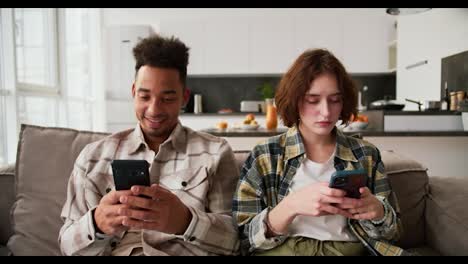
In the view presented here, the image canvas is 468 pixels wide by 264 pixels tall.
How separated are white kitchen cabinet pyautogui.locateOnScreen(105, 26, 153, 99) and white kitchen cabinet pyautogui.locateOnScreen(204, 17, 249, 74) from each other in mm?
857

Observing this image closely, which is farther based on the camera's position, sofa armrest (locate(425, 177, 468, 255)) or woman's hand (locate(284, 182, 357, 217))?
sofa armrest (locate(425, 177, 468, 255))

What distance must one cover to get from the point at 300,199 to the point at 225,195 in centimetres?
29

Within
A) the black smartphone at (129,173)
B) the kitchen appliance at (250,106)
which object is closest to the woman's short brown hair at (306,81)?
the black smartphone at (129,173)

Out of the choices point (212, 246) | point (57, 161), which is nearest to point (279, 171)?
point (212, 246)

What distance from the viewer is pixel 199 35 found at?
4980 millimetres

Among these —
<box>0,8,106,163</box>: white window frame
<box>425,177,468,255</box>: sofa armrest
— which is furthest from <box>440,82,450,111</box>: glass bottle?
<box>0,8,106,163</box>: white window frame

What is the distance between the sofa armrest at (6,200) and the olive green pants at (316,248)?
38.5 inches

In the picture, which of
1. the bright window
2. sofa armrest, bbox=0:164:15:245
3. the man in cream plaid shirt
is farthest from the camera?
the bright window

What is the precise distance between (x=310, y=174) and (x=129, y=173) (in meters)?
0.53

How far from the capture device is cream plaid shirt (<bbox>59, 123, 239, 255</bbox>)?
3.31ft

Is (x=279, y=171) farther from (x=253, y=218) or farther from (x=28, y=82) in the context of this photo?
(x=28, y=82)

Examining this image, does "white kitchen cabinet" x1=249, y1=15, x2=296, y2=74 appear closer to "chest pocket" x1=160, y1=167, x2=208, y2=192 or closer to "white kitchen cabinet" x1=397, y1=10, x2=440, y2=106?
"white kitchen cabinet" x1=397, y1=10, x2=440, y2=106

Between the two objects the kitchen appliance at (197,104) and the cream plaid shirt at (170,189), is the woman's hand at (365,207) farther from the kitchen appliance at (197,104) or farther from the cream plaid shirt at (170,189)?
the kitchen appliance at (197,104)

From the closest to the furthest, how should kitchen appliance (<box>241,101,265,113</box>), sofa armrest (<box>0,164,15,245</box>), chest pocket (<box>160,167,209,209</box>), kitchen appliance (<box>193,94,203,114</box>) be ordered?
chest pocket (<box>160,167,209,209</box>) < sofa armrest (<box>0,164,15,245</box>) < kitchen appliance (<box>241,101,265,113</box>) < kitchen appliance (<box>193,94,203,114</box>)
